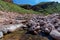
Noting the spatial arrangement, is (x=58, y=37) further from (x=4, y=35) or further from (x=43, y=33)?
(x=4, y=35)

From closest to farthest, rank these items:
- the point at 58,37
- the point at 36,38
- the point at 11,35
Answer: the point at 58,37, the point at 36,38, the point at 11,35

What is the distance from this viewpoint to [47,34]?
918 cm

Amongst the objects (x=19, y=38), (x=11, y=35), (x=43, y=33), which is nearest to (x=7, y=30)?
(x=11, y=35)

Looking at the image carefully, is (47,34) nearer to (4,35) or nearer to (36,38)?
(36,38)

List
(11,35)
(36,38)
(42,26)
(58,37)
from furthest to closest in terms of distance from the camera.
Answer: (42,26) < (11,35) < (36,38) < (58,37)

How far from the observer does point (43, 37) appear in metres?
8.79

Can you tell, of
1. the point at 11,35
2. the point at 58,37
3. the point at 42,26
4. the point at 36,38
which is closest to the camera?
the point at 58,37

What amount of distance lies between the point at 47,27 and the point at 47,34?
0.39 m

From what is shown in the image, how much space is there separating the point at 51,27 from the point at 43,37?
2.53 ft

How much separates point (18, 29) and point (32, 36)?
194cm

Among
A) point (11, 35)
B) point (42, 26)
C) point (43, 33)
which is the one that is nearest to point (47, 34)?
point (43, 33)

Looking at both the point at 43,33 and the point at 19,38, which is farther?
the point at 43,33

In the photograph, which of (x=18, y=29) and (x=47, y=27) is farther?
(x=18, y=29)

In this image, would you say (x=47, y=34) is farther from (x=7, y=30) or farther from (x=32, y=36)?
(x=7, y=30)
